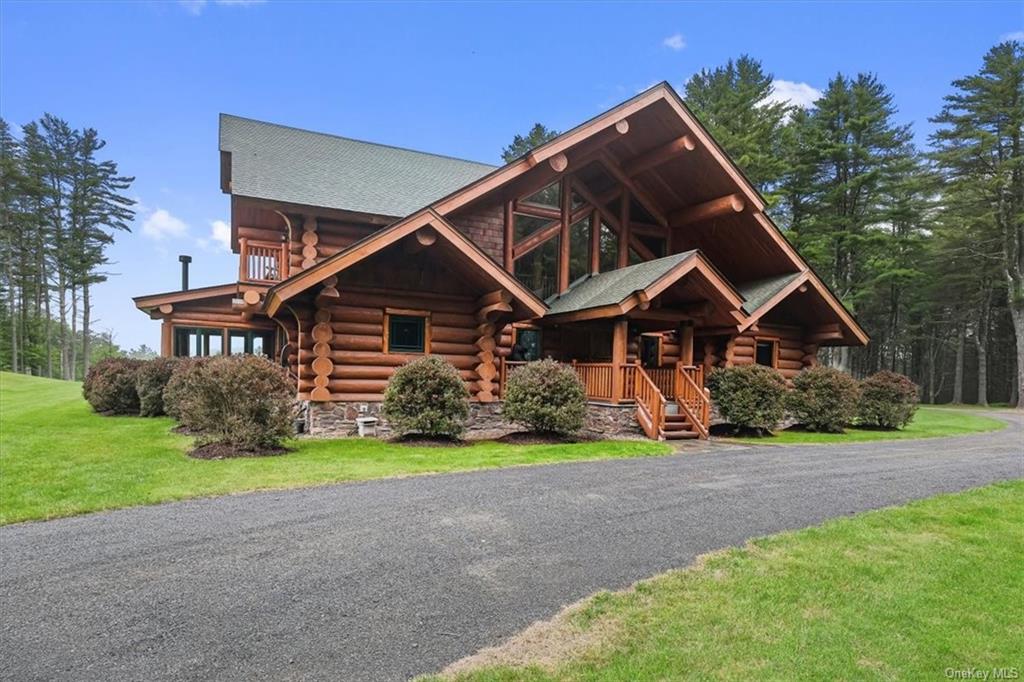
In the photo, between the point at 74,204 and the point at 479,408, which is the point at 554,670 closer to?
the point at 479,408

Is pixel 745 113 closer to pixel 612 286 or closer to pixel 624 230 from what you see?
pixel 624 230

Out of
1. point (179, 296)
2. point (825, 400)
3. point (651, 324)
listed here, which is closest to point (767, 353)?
point (825, 400)

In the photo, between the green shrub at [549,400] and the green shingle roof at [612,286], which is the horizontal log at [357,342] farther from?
the green shingle roof at [612,286]

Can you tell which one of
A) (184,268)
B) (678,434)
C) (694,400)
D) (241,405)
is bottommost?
(678,434)

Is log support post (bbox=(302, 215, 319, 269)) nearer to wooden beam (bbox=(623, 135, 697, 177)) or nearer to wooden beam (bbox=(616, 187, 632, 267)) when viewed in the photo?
wooden beam (bbox=(616, 187, 632, 267))

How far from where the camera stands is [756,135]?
3030 cm

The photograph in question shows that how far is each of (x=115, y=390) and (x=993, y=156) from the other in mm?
44781

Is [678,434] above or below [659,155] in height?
below

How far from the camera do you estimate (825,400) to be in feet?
49.1

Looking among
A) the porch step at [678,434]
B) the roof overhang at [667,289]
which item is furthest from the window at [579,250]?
the porch step at [678,434]

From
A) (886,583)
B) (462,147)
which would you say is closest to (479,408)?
(886,583)

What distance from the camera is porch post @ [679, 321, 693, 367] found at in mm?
14031

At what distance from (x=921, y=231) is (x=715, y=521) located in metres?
44.8

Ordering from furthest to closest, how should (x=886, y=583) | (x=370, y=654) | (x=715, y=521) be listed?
(x=715, y=521), (x=886, y=583), (x=370, y=654)
